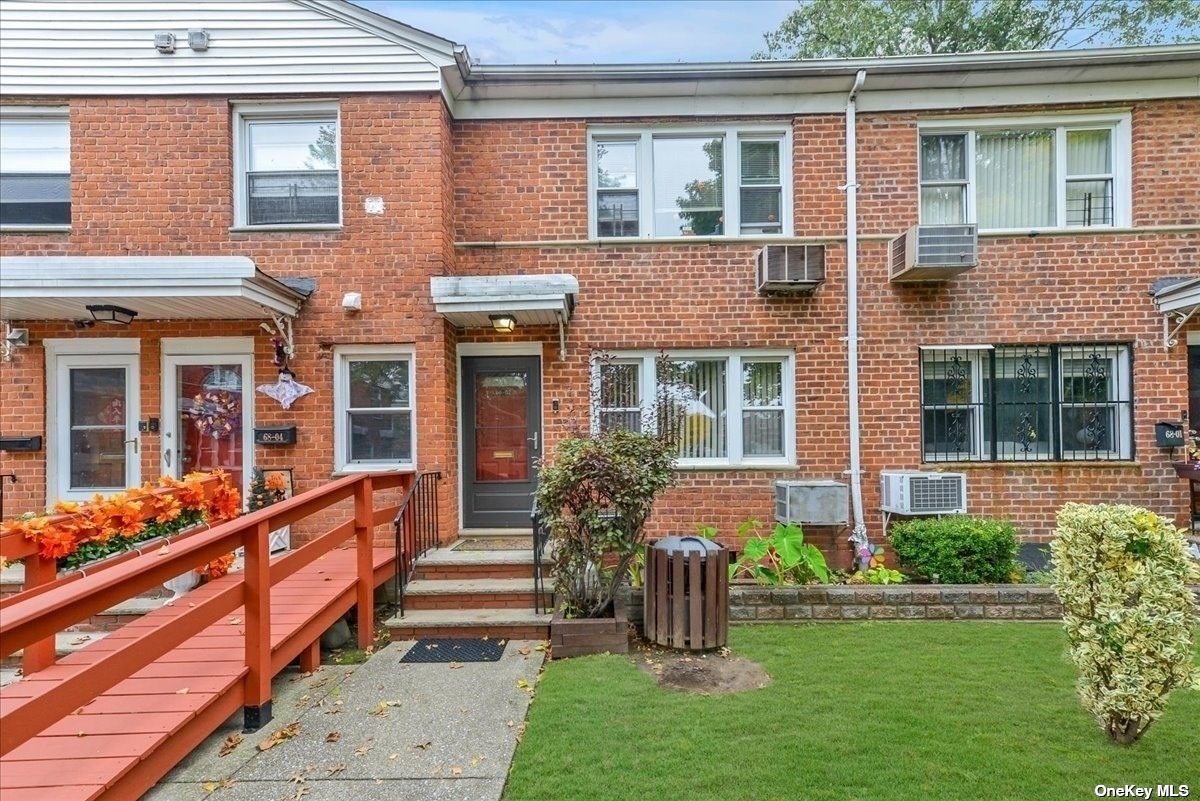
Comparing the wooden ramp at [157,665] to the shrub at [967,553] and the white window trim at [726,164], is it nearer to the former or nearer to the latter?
the white window trim at [726,164]

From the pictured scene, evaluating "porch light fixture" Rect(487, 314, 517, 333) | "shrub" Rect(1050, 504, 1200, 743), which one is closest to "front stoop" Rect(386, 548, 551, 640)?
"porch light fixture" Rect(487, 314, 517, 333)

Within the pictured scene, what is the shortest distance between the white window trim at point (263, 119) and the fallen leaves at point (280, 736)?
193 inches

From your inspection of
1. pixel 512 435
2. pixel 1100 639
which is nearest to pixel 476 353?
pixel 512 435

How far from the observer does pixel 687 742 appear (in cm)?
316

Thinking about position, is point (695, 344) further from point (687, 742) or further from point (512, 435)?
point (687, 742)

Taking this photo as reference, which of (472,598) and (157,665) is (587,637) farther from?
(157,665)

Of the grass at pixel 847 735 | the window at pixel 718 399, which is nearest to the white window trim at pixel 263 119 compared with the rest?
the window at pixel 718 399

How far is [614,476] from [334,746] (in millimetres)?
2431

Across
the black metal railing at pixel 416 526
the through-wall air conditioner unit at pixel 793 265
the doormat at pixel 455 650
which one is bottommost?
the doormat at pixel 455 650

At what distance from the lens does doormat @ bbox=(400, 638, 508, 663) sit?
441 cm

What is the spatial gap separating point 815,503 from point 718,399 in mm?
1576

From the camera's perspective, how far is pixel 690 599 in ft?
14.4

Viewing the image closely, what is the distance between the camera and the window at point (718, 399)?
6676mm

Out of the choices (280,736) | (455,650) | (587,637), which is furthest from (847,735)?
(280,736)
